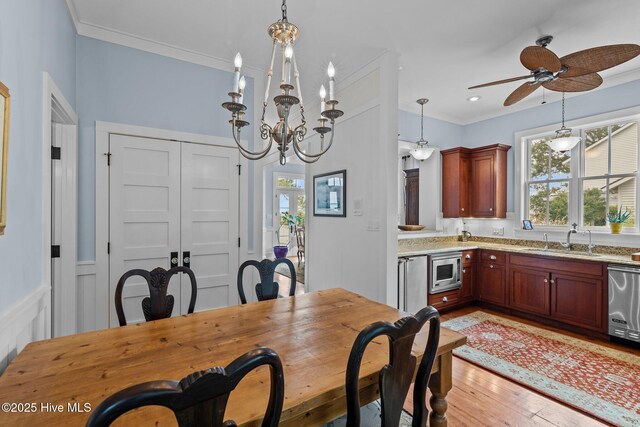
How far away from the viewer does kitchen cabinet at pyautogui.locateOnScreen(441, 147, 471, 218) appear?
4.68m

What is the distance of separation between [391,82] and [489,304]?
341cm

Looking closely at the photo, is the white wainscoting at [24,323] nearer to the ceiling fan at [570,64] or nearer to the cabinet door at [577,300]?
the ceiling fan at [570,64]

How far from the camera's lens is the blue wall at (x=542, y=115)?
360 centimetres

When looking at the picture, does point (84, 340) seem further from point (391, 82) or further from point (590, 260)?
point (590, 260)

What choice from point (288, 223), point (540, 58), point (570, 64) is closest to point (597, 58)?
point (570, 64)

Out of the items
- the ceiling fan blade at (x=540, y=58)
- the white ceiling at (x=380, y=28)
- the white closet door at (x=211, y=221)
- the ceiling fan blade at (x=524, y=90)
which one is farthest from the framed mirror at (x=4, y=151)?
the ceiling fan blade at (x=524, y=90)

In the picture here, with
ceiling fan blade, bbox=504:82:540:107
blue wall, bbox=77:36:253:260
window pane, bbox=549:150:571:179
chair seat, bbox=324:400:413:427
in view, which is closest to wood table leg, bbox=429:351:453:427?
chair seat, bbox=324:400:413:427

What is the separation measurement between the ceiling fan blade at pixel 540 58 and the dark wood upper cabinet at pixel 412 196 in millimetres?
2788

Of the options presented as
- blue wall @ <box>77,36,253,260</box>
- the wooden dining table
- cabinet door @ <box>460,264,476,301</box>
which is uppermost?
blue wall @ <box>77,36,253,260</box>

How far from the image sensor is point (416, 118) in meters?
4.71

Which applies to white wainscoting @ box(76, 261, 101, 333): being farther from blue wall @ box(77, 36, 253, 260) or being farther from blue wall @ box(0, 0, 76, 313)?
blue wall @ box(0, 0, 76, 313)

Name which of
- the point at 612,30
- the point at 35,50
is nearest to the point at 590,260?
the point at 612,30

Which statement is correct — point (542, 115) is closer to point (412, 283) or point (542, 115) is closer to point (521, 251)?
point (521, 251)

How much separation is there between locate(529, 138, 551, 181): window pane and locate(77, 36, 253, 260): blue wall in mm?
4207
